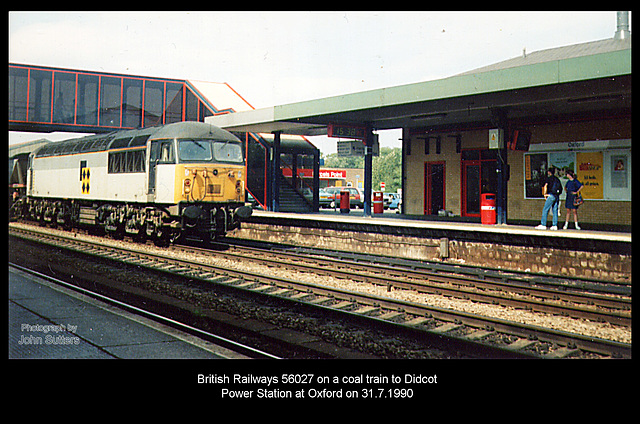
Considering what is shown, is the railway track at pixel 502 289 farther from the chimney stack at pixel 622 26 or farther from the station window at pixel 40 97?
the station window at pixel 40 97

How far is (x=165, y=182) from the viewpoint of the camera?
15023mm

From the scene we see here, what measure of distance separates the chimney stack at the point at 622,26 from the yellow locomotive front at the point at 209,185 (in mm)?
14337

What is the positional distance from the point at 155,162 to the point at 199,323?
29.0ft

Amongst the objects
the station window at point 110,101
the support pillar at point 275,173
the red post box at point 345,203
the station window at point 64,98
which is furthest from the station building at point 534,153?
the station window at point 64,98

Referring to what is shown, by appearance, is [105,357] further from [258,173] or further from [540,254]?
[258,173]

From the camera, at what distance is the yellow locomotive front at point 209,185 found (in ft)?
48.6

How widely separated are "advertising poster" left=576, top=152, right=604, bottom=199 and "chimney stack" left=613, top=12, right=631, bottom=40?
6452 millimetres

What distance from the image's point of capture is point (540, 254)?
1186cm

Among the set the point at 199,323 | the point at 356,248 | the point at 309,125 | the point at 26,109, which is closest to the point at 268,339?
the point at 199,323

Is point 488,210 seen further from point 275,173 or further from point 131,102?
point 131,102
